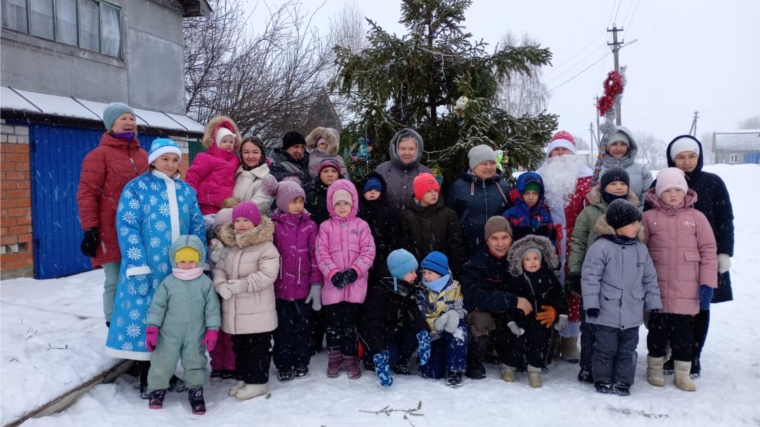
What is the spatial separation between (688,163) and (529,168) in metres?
1.65

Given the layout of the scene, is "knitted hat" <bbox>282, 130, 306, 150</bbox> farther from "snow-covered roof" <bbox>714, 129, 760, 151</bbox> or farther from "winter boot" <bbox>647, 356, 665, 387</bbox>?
"snow-covered roof" <bbox>714, 129, 760, 151</bbox>

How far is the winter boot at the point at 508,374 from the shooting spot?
14.0 ft

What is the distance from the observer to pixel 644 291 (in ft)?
13.3

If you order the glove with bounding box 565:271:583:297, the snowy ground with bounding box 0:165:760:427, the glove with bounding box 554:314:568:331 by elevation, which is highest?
the glove with bounding box 565:271:583:297

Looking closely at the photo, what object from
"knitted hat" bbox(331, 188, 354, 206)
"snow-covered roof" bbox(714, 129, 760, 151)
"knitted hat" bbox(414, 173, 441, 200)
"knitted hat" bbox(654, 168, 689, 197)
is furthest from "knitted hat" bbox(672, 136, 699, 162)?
"snow-covered roof" bbox(714, 129, 760, 151)

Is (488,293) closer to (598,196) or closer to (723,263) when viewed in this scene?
(598,196)

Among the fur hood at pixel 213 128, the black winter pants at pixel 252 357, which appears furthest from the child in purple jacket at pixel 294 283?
the fur hood at pixel 213 128

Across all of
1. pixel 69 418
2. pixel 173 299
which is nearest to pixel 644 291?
pixel 173 299

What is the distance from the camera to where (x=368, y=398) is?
3.90 m

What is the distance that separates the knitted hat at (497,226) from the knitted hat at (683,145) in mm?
1642

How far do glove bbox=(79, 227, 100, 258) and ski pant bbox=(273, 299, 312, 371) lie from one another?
1.50 m

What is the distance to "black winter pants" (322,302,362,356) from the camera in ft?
14.4

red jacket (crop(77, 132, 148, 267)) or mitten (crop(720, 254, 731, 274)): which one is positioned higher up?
red jacket (crop(77, 132, 148, 267))

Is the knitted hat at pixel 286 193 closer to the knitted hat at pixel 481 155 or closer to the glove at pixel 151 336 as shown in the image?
the glove at pixel 151 336
